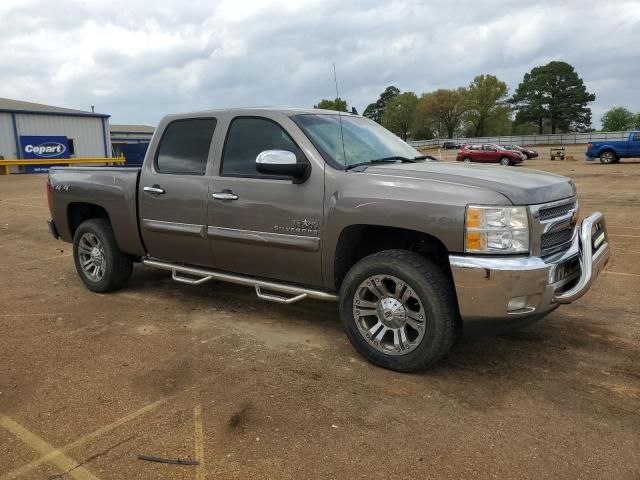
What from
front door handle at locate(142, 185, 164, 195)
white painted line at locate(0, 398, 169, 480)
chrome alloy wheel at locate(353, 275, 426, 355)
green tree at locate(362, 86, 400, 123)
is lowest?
white painted line at locate(0, 398, 169, 480)

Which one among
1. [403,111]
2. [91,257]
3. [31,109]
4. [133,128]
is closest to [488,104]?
[403,111]

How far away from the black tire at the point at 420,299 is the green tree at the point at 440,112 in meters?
92.5

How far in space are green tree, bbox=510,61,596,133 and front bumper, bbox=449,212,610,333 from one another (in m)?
91.3

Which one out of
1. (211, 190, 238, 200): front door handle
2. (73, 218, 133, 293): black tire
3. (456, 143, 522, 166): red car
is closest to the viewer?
(211, 190, 238, 200): front door handle

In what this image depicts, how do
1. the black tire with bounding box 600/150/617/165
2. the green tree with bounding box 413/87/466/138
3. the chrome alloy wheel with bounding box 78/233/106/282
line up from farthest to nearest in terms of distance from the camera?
the green tree with bounding box 413/87/466/138
the black tire with bounding box 600/150/617/165
the chrome alloy wheel with bounding box 78/233/106/282

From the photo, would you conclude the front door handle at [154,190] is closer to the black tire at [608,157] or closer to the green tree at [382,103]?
the black tire at [608,157]

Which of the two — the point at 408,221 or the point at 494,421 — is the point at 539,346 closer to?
the point at 494,421

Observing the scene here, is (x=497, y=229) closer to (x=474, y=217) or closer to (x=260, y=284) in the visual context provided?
(x=474, y=217)

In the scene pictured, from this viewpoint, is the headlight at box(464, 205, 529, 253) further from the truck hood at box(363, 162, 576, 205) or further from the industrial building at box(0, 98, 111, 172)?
the industrial building at box(0, 98, 111, 172)

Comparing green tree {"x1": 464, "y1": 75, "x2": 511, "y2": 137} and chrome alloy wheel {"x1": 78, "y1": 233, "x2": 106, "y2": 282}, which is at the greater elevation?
green tree {"x1": 464, "y1": 75, "x2": 511, "y2": 137}

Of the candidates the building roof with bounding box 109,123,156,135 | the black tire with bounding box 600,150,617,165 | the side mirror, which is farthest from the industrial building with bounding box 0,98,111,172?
the black tire with bounding box 600,150,617,165

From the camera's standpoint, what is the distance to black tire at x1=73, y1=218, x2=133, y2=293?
18.2ft

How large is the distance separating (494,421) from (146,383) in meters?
2.21

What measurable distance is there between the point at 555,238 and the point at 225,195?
249 cm
